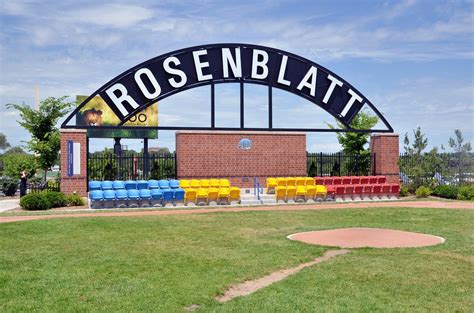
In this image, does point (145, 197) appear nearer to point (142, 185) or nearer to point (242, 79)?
point (142, 185)

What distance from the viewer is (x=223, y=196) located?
22.8 metres

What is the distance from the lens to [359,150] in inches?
1501

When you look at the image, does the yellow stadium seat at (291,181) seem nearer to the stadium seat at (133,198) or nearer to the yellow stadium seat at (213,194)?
the yellow stadium seat at (213,194)

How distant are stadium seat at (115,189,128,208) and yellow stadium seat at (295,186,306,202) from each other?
789 cm

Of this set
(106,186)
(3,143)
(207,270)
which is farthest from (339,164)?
(3,143)

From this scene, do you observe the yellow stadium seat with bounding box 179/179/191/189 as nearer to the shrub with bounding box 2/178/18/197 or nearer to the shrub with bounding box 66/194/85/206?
the shrub with bounding box 66/194/85/206

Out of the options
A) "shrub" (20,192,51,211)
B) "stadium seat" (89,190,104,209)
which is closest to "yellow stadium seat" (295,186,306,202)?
"stadium seat" (89,190,104,209)

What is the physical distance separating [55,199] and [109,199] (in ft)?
8.13

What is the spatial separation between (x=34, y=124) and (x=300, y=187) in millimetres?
19492

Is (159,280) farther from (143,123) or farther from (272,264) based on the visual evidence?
(143,123)

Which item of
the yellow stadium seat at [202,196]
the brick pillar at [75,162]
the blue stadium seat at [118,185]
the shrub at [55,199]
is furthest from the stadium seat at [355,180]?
the shrub at [55,199]

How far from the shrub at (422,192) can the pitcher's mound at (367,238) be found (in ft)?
41.4

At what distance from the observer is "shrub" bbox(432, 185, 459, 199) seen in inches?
999

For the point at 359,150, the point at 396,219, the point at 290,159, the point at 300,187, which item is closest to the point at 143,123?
the point at 359,150
